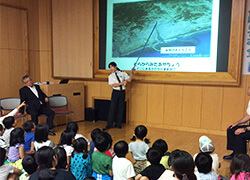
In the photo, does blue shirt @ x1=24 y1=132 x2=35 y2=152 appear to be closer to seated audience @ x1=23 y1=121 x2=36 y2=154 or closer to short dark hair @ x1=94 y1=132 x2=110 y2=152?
seated audience @ x1=23 y1=121 x2=36 y2=154

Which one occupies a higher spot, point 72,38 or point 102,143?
point 72,38

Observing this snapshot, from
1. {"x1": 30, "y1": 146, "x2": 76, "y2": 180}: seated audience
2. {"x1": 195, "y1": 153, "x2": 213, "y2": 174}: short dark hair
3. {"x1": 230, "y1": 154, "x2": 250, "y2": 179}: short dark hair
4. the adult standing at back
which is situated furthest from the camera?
the adult standing at back

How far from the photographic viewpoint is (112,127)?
5547mm

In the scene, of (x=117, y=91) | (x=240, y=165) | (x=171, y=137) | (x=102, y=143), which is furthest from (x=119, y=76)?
(x=240, y=165)

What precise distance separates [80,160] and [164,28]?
148 inches

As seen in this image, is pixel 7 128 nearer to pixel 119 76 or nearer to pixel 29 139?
pixel 29 139

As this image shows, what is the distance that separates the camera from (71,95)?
5918mm

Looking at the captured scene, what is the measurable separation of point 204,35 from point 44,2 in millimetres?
4309

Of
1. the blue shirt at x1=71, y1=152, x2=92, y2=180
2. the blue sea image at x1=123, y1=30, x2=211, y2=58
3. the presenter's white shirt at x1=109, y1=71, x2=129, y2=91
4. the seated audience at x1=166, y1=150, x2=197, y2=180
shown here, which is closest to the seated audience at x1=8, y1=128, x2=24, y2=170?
the blue shirt at x1=71, y1=152, x2=92, y2=180

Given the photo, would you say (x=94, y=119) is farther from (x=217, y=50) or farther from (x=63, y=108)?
(x=217, y=50)

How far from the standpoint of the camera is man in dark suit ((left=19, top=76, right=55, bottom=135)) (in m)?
4.93

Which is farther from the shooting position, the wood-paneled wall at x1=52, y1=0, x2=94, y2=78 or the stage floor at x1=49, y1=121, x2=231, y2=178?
the wood-paneled wall at x1=52, y1=0, x2=94, y2=78

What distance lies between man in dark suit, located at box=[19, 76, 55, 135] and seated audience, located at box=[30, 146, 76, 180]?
10.4 feet

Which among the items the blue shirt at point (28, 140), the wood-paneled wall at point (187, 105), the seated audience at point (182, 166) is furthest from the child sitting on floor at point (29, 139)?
the wood-paneled wall at point (187, 105)
